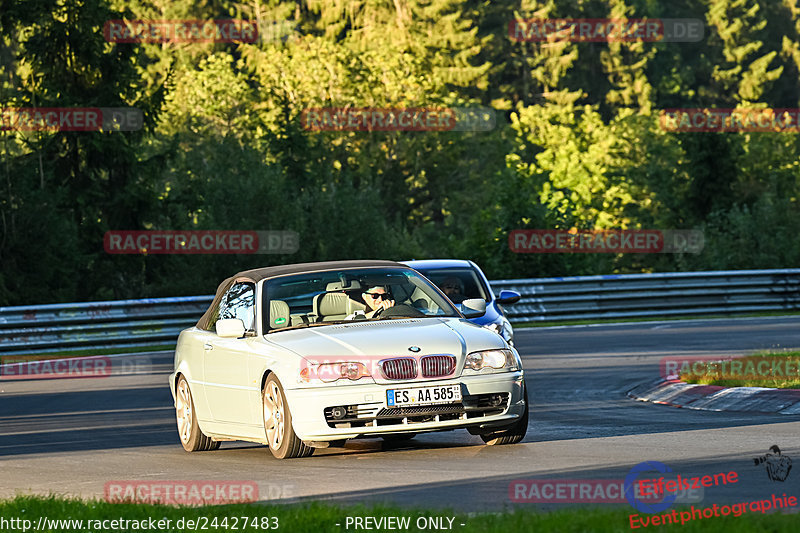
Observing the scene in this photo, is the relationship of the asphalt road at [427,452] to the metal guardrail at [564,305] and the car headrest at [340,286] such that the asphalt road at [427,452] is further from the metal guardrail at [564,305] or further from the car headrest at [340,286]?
the metal guardrail at [564,305]

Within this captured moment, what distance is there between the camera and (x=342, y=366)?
1122cm

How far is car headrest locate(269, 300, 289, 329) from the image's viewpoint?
12.3 m

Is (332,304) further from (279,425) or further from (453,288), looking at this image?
(453,288)

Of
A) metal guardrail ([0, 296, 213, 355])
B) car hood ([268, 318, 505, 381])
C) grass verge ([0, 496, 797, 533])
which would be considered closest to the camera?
grass verge ([0, 496, 797, 533])

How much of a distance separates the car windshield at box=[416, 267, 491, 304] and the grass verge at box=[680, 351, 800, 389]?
260cm

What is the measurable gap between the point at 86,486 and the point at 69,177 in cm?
3860

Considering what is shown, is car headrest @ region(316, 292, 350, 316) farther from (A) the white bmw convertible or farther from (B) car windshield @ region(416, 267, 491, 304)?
(B) car windshield @ region(416, 267, 491, 304)

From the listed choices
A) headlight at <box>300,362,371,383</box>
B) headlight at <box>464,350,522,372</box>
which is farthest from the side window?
headlight at <box>464,350,522,372</box>

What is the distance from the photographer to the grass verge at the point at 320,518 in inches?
297

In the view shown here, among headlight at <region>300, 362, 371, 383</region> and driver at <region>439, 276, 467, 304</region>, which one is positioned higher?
headlight at <region>300, 362, 371, 383</region>

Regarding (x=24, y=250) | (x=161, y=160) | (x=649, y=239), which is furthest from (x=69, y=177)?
(x=649, y=239)

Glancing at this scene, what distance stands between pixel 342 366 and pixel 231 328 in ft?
4.54

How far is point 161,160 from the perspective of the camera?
47.7m

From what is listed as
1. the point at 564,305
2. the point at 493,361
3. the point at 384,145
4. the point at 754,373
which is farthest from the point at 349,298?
the point at 384,145
